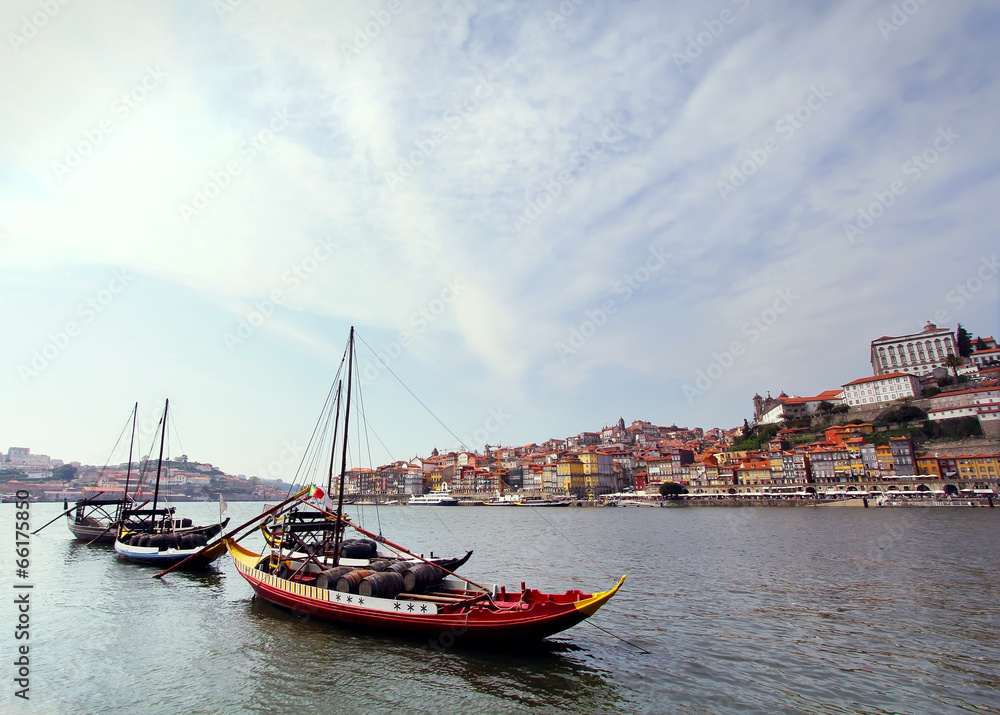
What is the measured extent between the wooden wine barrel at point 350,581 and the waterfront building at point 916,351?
14765 cm

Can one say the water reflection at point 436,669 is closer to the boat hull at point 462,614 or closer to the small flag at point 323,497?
the boat hull at point 462,614

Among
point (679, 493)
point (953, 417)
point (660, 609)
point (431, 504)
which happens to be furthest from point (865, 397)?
point (660, 609)

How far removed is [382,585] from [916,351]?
158 metres

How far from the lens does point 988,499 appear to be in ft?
263

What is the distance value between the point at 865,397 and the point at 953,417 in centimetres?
2155

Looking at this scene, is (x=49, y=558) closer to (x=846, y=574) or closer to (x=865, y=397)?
(x=846, y=574)

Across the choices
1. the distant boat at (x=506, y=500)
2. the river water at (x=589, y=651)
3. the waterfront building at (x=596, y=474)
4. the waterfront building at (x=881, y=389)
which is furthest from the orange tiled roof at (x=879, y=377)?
the river water at (x=589, y=651)

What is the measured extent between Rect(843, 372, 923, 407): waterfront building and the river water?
11122 cm

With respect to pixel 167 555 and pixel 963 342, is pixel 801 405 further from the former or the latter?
pixel 167 555

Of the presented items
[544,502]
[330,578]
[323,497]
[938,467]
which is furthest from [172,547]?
[938,467]

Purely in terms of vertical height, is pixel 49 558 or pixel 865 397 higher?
pixel 865 397

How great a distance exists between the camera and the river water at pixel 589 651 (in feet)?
40.6

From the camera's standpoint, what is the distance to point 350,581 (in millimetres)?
18125

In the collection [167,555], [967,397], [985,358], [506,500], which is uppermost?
[985,358]
